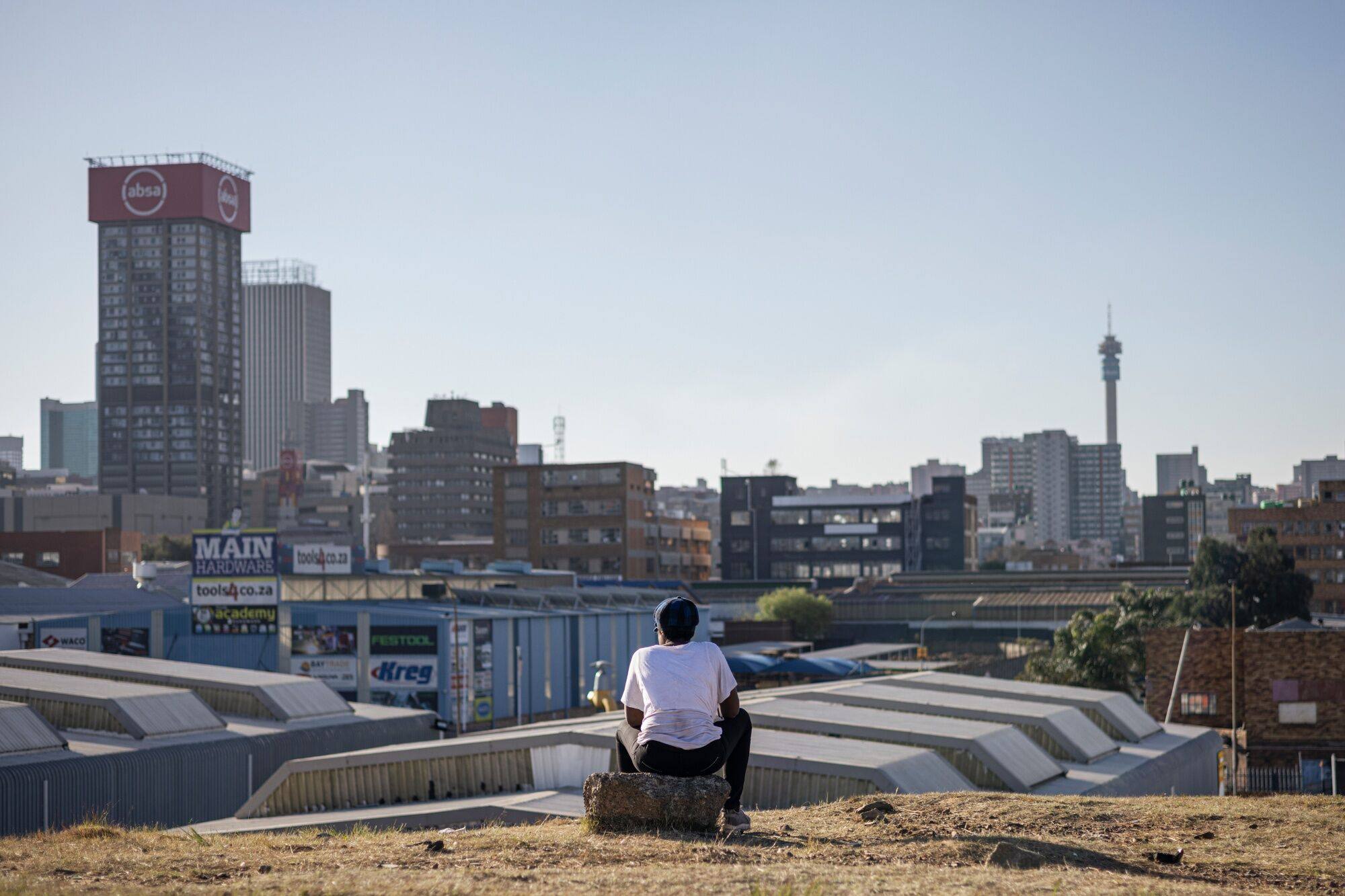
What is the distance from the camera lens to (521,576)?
316 ft

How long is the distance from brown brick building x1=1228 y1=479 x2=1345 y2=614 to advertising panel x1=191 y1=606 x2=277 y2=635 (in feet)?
329

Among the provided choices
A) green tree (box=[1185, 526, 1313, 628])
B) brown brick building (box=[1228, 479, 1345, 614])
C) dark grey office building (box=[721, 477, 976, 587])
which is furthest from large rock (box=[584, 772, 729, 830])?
dark grey office building (box=[721, 477, 976, 587])

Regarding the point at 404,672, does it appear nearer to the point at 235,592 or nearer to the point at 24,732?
the point at 235,592

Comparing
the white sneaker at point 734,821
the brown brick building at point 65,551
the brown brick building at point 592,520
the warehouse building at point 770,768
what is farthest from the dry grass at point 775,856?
the brown brick building at point 592,520

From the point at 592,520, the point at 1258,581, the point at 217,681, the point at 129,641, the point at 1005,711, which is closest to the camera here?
the point at 1005,711

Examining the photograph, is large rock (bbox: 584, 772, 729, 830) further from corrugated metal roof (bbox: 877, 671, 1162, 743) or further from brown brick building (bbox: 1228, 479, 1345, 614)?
brown brick building (bbox: 1228, 479, 1345, 614)

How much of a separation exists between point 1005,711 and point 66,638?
4655cm

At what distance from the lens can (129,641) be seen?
71.0 meters

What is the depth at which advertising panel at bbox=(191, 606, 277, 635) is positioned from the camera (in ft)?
229

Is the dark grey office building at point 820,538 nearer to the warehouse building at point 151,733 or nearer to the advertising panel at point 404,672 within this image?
the advertising panel at point 404,672

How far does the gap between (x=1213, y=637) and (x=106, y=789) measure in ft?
162

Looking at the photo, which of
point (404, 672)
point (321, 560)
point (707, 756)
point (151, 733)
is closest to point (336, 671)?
point (404, 672)

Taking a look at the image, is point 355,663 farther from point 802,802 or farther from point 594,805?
point 594,805

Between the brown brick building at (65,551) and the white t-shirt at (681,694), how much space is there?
5296 inches
